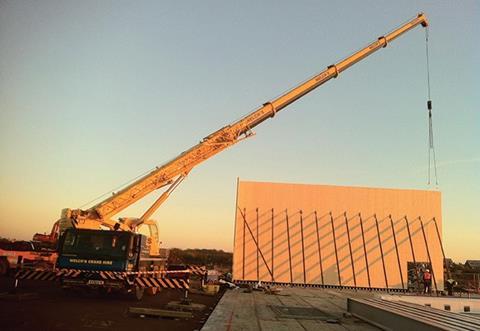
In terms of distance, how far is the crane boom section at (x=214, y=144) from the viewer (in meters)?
17.7

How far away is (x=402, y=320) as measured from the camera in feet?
28.5

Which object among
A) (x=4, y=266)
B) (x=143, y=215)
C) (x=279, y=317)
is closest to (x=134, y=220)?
(x=143, y=215)

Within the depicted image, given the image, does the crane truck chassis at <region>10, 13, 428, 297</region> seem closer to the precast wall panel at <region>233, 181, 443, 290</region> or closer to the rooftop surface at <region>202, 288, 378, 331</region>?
the rooftop surface at <region>202, 288, 378, 331</region>

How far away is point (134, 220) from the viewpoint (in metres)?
19.2

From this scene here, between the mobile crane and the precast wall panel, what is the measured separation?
26.7ft

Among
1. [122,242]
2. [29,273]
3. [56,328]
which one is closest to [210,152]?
[122,242]

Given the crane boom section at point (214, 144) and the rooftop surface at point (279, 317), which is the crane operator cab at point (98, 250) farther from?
the rooftop surface at point (279, 317)

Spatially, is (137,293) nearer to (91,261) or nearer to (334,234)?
(91,261)

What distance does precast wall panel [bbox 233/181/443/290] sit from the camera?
26.8 metres

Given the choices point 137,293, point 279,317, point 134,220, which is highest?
point 134,220

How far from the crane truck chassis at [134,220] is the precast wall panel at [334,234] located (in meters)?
A: 8.16

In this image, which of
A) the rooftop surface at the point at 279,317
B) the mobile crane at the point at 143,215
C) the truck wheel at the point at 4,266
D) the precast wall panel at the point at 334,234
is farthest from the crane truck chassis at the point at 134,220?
the precast wall panel at the point at 334,234

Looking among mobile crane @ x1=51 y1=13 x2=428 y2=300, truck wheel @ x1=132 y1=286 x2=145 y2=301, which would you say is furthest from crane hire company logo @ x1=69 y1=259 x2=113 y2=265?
truck wheel @ x1=132 y1=286 x2=145 y2=301

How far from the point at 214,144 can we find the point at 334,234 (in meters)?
12.3
